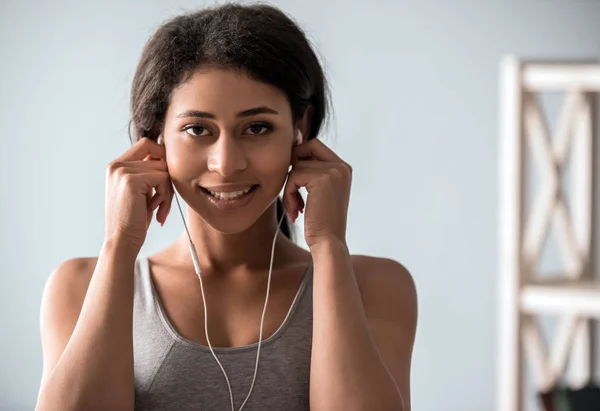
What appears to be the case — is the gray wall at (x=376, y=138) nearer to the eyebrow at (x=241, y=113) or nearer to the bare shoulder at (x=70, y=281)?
the bare shoulder at (x=70, y=281)

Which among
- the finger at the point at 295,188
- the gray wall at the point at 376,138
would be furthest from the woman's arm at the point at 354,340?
the gray wall at the point at 376,138

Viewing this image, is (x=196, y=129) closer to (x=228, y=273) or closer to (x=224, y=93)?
(x=224, y=93)

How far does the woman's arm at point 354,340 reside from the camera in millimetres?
1293

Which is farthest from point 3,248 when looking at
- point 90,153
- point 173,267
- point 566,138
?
point 566,138

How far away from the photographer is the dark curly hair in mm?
1374

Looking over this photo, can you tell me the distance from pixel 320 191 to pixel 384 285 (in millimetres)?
204

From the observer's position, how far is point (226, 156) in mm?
1328

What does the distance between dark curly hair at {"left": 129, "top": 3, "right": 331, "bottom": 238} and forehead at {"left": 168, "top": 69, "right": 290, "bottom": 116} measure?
0.01 m

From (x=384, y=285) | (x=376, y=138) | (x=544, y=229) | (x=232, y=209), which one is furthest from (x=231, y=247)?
(x=376, y=138)

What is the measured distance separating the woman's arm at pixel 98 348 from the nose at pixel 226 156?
20 cm

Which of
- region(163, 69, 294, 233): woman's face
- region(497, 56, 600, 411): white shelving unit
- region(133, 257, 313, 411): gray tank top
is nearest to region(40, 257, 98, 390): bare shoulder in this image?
region(133, 257, 313, 411): gray tank top

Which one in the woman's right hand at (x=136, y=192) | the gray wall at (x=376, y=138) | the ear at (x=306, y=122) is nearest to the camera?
the woman's right hand at (x=136, y=192)

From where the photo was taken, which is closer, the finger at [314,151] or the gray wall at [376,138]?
the finger at [314,151]

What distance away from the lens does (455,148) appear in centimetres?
303
